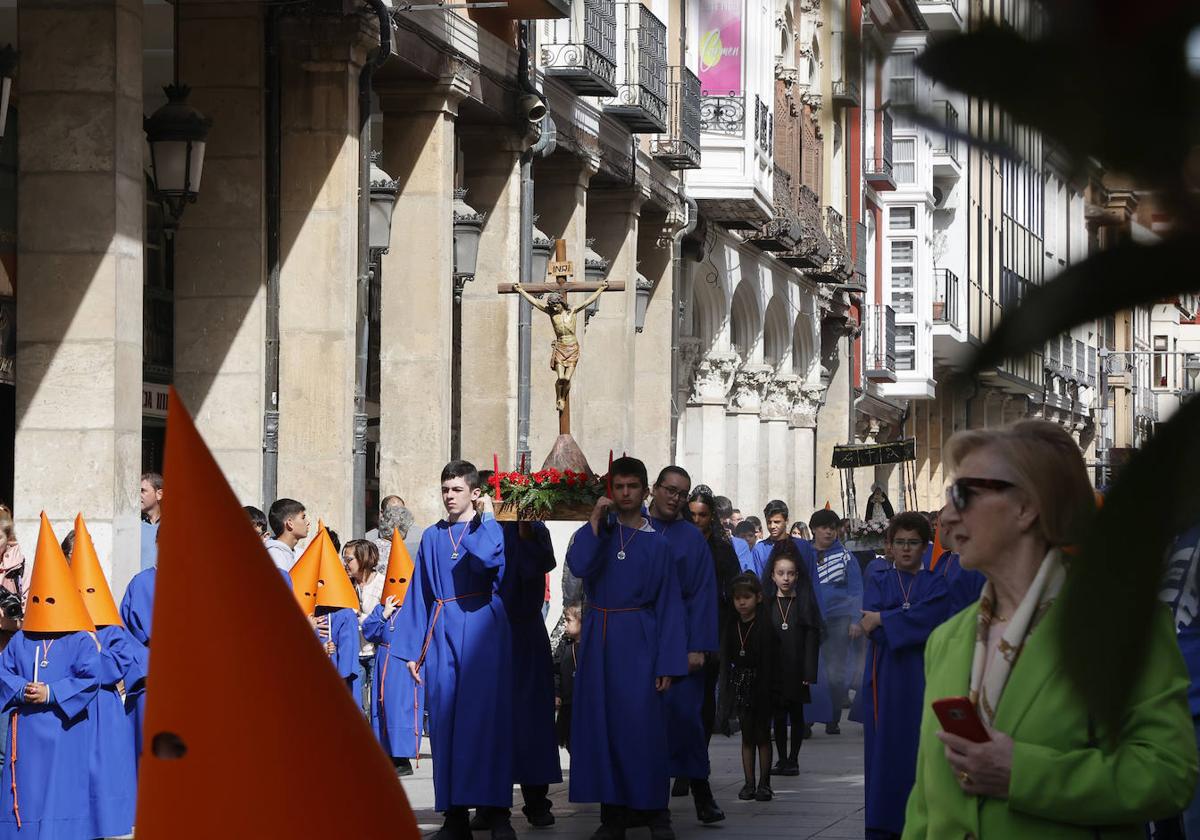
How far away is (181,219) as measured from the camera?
15.3 meters

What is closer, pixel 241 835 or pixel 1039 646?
pixel 1039 646

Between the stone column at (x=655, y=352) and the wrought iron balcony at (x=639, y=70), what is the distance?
2944mm

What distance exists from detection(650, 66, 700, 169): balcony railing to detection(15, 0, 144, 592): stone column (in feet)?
45.5

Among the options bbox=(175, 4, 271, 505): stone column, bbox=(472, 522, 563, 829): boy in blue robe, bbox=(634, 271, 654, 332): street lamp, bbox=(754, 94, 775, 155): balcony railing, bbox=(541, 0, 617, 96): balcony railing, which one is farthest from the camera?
bbox=(754, 94, 775, 155): balcony railing

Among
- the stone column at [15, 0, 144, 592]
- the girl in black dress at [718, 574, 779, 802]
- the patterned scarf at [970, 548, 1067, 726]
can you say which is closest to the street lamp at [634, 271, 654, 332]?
the girl in black dress at [718, 574, 779, 802]

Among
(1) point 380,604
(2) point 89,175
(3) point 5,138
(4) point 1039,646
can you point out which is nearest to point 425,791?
(1) point 380,604

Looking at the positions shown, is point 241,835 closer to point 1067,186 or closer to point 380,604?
point 1067,186

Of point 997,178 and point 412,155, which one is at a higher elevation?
point 412,155

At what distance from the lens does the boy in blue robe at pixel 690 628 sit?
11367 millimetres

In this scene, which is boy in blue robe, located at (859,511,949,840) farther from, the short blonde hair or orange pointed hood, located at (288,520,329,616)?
the short blonde hair

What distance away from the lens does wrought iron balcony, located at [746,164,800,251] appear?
31922mm

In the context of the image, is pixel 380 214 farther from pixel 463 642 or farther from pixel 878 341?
pixel 878 341

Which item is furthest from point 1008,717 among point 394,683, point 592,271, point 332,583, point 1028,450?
point 592,271

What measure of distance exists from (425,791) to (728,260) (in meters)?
19.7
